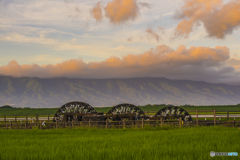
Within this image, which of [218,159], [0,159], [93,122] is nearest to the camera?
[218,159]

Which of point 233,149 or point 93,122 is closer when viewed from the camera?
point 233,149

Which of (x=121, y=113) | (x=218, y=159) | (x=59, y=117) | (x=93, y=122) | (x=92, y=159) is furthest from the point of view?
(x=59, y=117)

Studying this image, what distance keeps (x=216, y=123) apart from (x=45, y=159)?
90.6ft

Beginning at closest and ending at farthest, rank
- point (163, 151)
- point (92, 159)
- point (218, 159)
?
point (218, 159) < point (92, 159) < point (163, 151)

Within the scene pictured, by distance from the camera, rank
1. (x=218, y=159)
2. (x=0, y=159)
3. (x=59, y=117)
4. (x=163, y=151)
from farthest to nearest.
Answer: (x=59, y=117)
(x=163, y=151)
(x=0, y=159)
(x=218, y=159)

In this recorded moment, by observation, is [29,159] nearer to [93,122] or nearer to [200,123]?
[93,122]

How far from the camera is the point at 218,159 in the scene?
1011cm

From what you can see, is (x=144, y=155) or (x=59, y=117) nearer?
(x=144, y=155)

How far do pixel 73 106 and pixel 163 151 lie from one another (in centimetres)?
2791

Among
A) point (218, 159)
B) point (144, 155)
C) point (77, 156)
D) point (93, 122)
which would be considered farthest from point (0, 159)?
point (93, 122)

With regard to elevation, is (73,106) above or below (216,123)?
above

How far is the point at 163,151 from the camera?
12.3 meters

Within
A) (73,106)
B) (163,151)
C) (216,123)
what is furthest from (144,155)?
(73,106)

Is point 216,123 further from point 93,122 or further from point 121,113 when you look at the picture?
point 93,122
